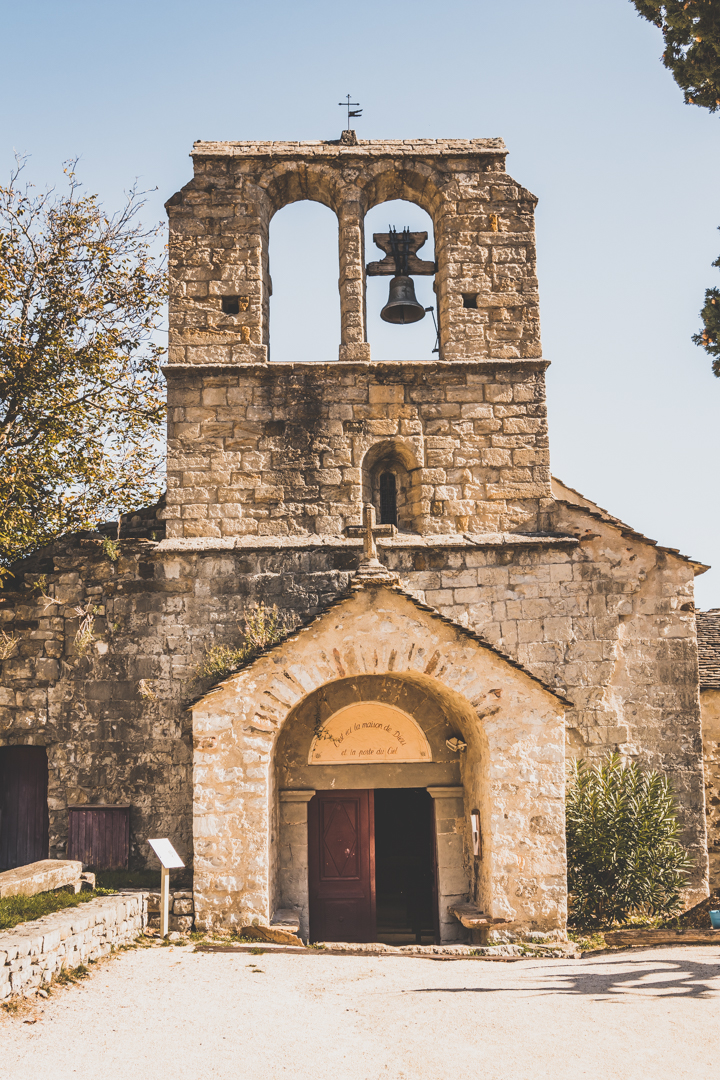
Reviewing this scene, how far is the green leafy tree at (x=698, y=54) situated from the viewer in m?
8.10

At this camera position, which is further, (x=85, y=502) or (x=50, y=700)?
(x=85, y=502)

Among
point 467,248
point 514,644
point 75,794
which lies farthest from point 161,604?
point 467,248

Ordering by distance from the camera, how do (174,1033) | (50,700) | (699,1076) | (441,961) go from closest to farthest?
(699,1076) < (174,1033) < (441,961) < (50,700)

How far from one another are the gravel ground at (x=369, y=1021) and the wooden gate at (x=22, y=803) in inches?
135

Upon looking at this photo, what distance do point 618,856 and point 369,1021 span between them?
4087mm

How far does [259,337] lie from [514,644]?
4.98 metres

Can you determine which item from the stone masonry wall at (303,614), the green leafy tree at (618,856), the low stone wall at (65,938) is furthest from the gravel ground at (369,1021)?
the stone masonry wall at (303,614)

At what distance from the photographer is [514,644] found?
1056 cm

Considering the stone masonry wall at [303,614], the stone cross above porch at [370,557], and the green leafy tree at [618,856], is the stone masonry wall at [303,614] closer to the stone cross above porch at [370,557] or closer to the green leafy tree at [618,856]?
the green leafy tree at [618,856]

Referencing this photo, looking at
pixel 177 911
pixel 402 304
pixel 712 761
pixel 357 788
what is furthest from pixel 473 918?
pixel 402 304

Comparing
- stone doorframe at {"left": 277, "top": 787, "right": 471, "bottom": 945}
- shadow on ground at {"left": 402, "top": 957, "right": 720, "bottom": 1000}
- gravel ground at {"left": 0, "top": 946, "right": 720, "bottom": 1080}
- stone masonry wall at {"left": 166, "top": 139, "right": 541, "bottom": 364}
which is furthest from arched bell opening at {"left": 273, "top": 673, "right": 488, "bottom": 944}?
stone masonry wall at {"left": 166, "top": 139, "right": 541, "bottom": 364}

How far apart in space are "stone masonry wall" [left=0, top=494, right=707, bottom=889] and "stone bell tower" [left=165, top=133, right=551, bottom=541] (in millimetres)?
450

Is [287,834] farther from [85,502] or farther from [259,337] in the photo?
[259,337]

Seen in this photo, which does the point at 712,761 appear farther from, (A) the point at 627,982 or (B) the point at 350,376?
(B) the point at 350,376
